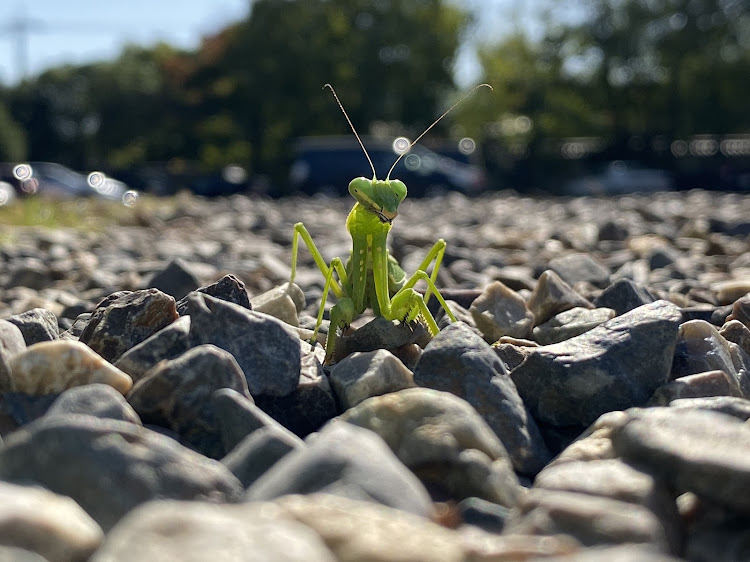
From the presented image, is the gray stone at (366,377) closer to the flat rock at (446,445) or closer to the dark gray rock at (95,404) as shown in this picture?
the flat rock at (446,445)

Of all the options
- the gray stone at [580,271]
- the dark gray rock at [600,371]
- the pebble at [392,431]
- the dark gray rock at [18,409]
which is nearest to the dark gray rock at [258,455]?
the pebble at [392,431]

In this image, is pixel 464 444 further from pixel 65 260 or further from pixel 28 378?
pixel 65 260

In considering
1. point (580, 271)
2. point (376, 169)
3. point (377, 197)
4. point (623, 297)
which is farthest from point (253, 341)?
point (376, 169)

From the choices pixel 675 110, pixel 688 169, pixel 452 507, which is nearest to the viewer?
pixel 452 507

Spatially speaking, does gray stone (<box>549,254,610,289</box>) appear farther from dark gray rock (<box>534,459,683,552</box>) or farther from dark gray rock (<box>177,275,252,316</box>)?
dark gray rock (<box>534,459,683,552</box>)

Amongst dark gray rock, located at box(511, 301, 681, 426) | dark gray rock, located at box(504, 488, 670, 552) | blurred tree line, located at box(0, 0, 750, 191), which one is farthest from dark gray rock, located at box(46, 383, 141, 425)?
blurred tree line, located at box(0, 0, 750, 191)

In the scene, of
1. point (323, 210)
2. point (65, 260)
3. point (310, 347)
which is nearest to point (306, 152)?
point (323, 210)
